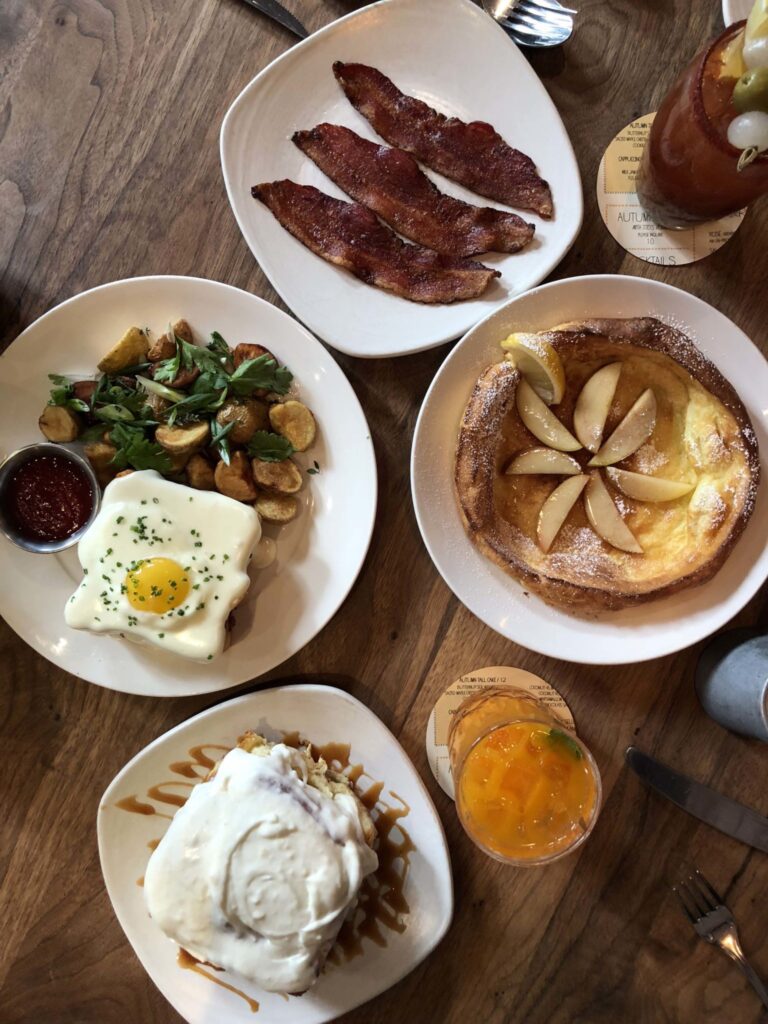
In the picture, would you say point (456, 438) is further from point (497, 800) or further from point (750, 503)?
point (497, 800)

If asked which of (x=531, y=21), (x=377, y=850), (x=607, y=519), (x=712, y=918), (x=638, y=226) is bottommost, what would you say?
(x=377, y=850)

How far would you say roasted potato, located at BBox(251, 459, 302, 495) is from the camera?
1781mm

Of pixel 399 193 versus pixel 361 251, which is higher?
pixel 399 193

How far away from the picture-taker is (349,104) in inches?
73.8

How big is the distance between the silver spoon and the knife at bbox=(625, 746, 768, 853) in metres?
1.88

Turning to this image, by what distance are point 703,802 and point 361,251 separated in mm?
1680

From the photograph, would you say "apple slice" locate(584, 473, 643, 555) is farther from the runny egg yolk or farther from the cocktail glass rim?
the runny egg yolk

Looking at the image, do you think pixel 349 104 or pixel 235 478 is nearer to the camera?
pixel 235 478

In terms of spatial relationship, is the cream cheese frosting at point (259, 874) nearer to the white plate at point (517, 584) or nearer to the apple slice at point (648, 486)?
the white plate at point (517, 584)

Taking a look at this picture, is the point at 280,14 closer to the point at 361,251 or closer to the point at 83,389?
the point at 361,251

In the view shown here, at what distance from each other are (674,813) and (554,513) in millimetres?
891

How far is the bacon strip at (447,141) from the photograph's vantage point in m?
1.82

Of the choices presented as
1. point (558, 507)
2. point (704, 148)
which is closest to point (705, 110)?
point (704, 148)

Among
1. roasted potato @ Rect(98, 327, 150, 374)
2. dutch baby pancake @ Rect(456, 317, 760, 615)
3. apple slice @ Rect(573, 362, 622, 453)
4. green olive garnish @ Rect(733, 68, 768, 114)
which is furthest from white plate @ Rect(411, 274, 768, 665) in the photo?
roasted potato @ Rect(98, 327, 150, 374)
